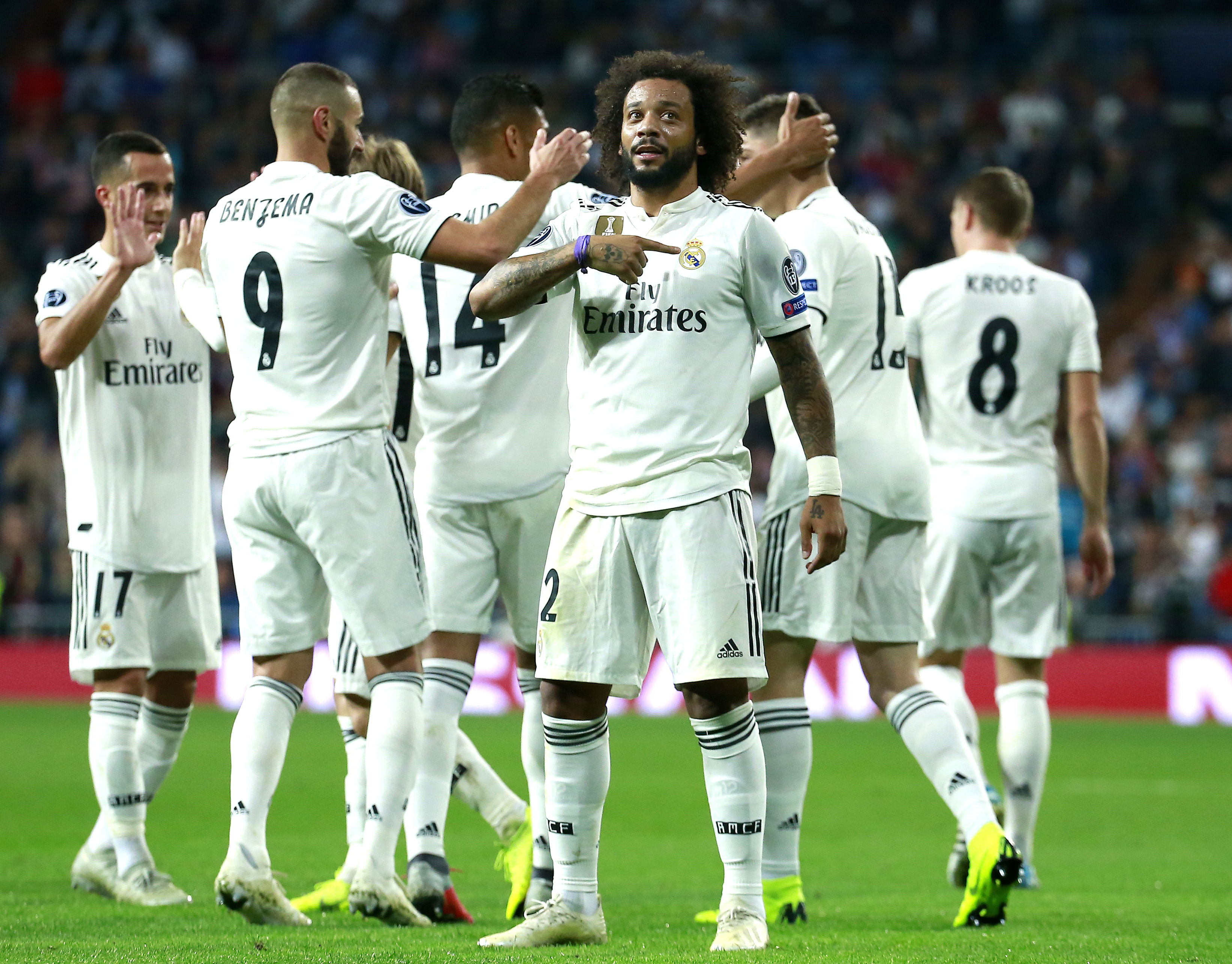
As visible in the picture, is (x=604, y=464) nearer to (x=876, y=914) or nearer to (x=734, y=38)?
(x=876, y=914)

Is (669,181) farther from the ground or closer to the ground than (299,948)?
farther from the ground

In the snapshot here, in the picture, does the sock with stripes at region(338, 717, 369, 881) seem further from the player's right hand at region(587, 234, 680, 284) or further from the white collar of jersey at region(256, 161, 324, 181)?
the player's right hand at region(587, 234, 680, 284)

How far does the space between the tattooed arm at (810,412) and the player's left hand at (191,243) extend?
7.38ft

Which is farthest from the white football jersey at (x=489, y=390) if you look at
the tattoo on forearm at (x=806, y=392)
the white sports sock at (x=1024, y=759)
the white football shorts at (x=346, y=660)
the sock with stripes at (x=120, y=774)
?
the white sports sock at (x=1024, y=759)

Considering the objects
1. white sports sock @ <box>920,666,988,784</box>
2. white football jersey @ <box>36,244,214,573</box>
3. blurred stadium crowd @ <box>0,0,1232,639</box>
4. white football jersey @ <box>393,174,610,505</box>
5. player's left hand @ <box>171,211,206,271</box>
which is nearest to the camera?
white football jersey @ <box>393,174,610,505</box>

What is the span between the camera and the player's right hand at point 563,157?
5.00m

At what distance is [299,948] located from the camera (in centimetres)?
450

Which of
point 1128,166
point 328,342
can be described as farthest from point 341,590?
point 1128,166

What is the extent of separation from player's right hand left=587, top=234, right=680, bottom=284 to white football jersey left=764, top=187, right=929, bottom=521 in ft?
3.99

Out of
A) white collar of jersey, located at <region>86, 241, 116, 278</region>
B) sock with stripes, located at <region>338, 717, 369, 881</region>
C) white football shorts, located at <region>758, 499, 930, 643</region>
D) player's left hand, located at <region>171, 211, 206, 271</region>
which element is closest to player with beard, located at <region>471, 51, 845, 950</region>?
white football shorts, located at <region>758, 499, 930, 643</region>

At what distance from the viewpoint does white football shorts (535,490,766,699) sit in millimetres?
4613

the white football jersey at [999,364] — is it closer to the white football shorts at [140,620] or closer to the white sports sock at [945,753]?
the white sports sock at [945,753]

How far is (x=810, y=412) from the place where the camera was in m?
4.74

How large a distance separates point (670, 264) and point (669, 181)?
29 cm
